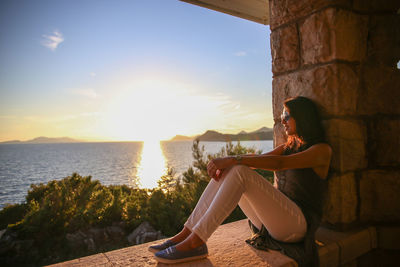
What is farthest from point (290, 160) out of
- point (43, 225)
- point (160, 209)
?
point (43, 225)

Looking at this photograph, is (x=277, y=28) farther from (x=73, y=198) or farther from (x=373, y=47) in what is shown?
(x=73, y=198)

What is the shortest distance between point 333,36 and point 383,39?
0.48 meters

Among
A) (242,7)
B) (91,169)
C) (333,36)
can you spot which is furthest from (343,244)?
(91,169)

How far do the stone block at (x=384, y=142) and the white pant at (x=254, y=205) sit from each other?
2.69 ft

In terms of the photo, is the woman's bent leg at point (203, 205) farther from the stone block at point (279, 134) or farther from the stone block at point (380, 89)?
the stone block at point (380, 89)

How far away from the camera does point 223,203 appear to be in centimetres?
130

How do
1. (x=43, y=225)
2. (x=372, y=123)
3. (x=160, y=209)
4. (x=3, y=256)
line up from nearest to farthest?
(x=372, y=123) < (x=3, y=256) < (x=43, y=225) < (x=160, y=209)

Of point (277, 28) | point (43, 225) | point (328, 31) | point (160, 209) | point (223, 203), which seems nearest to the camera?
point (223, 203)

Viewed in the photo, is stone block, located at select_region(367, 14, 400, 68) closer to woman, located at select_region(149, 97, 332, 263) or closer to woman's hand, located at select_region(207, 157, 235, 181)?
woman, located at select_region(149, 97, 332, 263)

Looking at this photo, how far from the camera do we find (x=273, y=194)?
134 cm

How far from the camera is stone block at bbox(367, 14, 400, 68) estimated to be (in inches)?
66.4

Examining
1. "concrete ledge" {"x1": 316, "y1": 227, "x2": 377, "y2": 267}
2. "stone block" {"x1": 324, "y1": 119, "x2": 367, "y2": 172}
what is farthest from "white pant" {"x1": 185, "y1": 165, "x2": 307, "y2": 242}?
"stone block" {"x1": 324, "y1": 119, "x2": 367, "y2": 172}

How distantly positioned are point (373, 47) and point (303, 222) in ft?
4.55

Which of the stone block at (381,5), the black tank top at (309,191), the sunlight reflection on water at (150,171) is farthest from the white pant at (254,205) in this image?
the sunlight reflection on water at (150,171)
